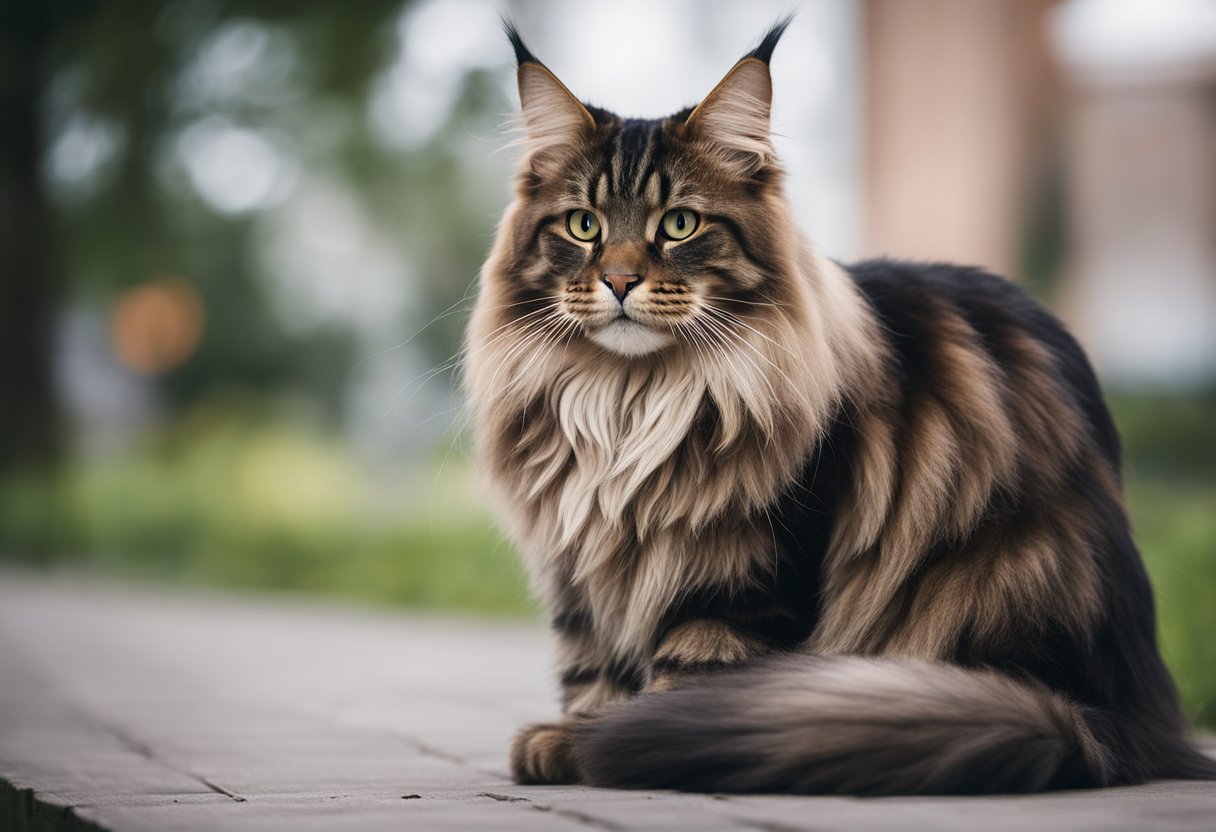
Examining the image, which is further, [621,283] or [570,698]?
[570,698]

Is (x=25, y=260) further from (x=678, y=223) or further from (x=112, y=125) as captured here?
(x=678, y=223)

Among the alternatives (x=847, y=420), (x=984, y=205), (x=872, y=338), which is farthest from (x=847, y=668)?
(x=984, y=205)

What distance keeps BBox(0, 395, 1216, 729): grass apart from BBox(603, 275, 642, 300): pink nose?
100 inches

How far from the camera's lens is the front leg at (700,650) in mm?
2496

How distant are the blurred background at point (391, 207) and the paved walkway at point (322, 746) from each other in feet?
6.66

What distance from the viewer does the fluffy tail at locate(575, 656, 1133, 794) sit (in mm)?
2201

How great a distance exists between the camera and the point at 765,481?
2.61 metres

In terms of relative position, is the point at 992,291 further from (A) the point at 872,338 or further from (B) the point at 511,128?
(B) the point at 511,128

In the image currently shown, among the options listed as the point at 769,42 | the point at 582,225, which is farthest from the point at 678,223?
the point at 769,42

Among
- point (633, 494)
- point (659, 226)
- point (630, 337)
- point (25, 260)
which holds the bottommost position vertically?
point (633, 494)

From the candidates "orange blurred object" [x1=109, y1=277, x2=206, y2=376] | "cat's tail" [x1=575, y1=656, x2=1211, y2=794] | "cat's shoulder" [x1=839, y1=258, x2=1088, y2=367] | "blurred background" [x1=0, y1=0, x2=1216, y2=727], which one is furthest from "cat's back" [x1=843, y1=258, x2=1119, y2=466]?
"orange blurred object" [x1=109, y1=277, x2=206, y2=376]

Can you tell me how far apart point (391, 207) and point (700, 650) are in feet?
29.4

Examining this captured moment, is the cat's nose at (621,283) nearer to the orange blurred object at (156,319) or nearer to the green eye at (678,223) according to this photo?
the green eye at (678,223)

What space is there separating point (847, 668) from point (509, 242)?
1.17 metres
